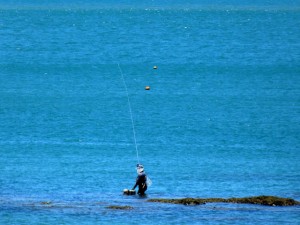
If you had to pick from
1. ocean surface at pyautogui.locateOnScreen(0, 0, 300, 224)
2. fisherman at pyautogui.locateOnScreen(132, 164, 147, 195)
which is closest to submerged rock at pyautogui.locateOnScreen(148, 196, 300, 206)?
ocean surface at pyautogui.locateOnScreen(0, 0, 300, 224)

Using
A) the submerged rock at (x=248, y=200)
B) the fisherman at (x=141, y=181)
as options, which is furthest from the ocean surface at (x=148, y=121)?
the submerged rock at (x=248, y=200)

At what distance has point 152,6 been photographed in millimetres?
196250

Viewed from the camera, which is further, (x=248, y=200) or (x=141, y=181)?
(x=141, y=181)

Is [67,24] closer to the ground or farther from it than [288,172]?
farther from it

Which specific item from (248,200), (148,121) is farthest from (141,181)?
(148,121)

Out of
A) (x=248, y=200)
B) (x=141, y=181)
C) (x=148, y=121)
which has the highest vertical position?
(x=148, y=121)

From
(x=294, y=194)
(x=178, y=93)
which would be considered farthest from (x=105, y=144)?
(x=178, y=93)

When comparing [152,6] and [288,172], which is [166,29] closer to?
[152,6]

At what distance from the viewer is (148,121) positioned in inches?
2530

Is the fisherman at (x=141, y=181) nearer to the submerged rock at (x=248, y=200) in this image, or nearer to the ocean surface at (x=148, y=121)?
the ocean surface at (x=148, y=121)

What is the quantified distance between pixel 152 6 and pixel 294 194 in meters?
156

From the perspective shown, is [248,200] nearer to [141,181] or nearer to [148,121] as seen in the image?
[141,181]

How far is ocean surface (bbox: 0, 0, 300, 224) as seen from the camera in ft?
130

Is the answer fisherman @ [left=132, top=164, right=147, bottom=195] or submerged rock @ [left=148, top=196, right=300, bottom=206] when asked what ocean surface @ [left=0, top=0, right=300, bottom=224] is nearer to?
fisherman @ [left=132, top=164, right=147, bottom=195]
